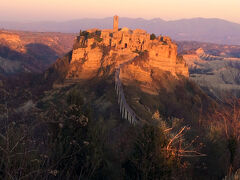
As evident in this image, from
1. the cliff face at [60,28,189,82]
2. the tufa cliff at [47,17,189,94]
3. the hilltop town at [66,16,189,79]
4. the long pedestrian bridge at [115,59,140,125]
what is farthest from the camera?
the hilltop town at [66,16,189,79]

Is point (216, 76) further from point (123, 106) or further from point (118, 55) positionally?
point (123, 106)

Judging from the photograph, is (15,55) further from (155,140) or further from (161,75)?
(155,140)

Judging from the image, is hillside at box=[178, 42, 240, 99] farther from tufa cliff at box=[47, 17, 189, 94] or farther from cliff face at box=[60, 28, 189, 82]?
cliff face at box=[60, 28, 189, 82]

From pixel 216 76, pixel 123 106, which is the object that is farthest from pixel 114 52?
pixel 216 76

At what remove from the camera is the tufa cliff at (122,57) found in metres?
56.1

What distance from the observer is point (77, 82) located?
56.5 meters

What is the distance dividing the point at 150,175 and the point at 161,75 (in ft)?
178

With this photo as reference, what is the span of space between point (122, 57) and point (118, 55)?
104 cm

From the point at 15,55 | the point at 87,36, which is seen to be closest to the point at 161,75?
the point at 87,36

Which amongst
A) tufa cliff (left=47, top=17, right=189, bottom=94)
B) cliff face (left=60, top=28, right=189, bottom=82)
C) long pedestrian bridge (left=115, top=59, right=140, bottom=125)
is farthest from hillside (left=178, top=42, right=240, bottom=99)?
long pedestrian bridge (left=115, top=59, right=140, bottom=125)

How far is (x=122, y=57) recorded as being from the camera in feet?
197

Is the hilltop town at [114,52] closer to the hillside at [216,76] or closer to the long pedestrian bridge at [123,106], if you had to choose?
the long pedestrian bridge at [123,106]

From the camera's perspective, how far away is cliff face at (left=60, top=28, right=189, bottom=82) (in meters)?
57.4

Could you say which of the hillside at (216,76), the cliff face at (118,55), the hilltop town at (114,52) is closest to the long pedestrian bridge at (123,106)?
the cliff face at (118,55)
